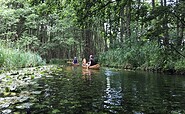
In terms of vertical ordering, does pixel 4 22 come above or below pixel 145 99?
above

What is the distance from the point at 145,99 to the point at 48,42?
122 feet

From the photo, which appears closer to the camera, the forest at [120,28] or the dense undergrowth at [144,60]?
the forest at [120,28]

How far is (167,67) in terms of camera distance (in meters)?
14.9

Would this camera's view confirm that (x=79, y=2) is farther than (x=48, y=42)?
No

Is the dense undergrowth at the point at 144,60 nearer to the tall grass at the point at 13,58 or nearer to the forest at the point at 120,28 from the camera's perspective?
the forest at the point at 120,28

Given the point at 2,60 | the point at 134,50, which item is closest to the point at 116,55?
the point at 134,50

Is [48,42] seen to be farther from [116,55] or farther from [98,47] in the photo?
[116,55]

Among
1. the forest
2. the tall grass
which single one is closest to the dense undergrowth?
the forest

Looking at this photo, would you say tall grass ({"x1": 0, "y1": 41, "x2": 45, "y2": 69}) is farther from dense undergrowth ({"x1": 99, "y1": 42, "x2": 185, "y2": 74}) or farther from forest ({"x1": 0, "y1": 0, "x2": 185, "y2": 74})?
dense undergrowth ({"x1": 99, "y1": 42, "x2": 185, "y2": 74})

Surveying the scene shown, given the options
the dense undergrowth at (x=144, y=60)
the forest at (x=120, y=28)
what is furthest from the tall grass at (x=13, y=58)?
the dense undergrowth at (x=144, y=60)

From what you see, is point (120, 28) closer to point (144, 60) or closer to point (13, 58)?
point (144, 60)

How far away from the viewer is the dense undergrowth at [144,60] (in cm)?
1396

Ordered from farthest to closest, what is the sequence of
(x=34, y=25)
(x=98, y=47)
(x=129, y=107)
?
(x=98, y=47) → (x=34, y=25) → (x=129, y=107)

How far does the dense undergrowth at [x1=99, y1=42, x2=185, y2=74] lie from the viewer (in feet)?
45.8
